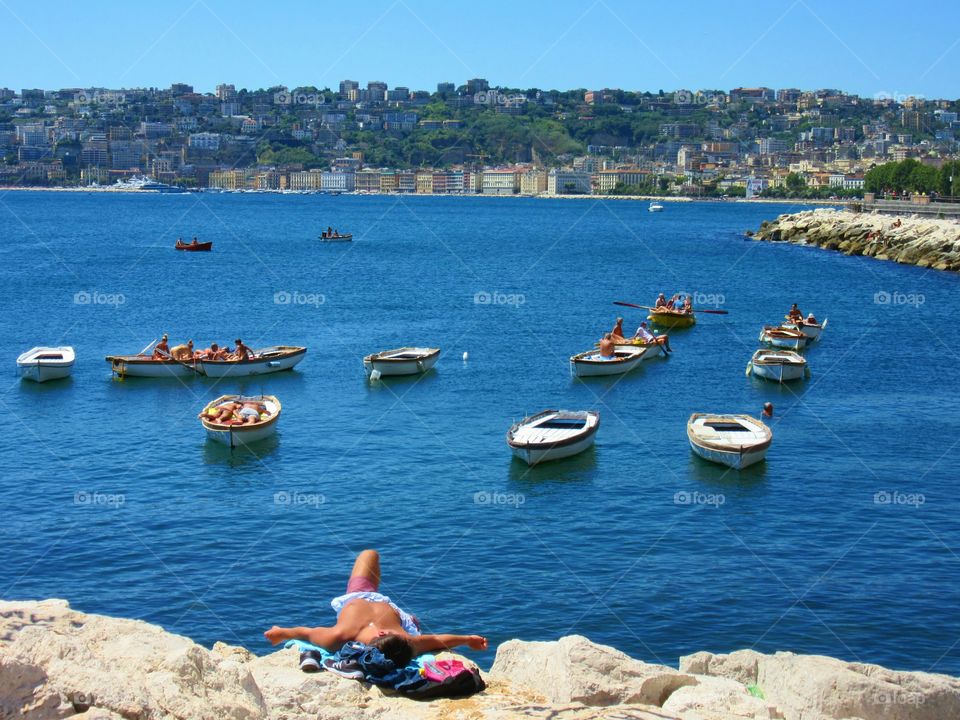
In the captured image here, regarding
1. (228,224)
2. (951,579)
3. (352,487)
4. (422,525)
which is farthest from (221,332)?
(228,224)

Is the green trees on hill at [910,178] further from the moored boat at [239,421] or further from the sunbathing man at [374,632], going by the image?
the sunbathing man at [374,632]

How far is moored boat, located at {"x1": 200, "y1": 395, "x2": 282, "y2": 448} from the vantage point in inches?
962

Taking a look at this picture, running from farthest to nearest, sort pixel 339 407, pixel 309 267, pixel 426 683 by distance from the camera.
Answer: pixel 309 267 → pixel 339 407 → pixel 426 683

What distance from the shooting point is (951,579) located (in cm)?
1698

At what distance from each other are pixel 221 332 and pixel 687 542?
91.1 ft

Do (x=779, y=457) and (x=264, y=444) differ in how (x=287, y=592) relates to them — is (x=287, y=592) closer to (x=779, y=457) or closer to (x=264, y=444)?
(x=264, y=444)
